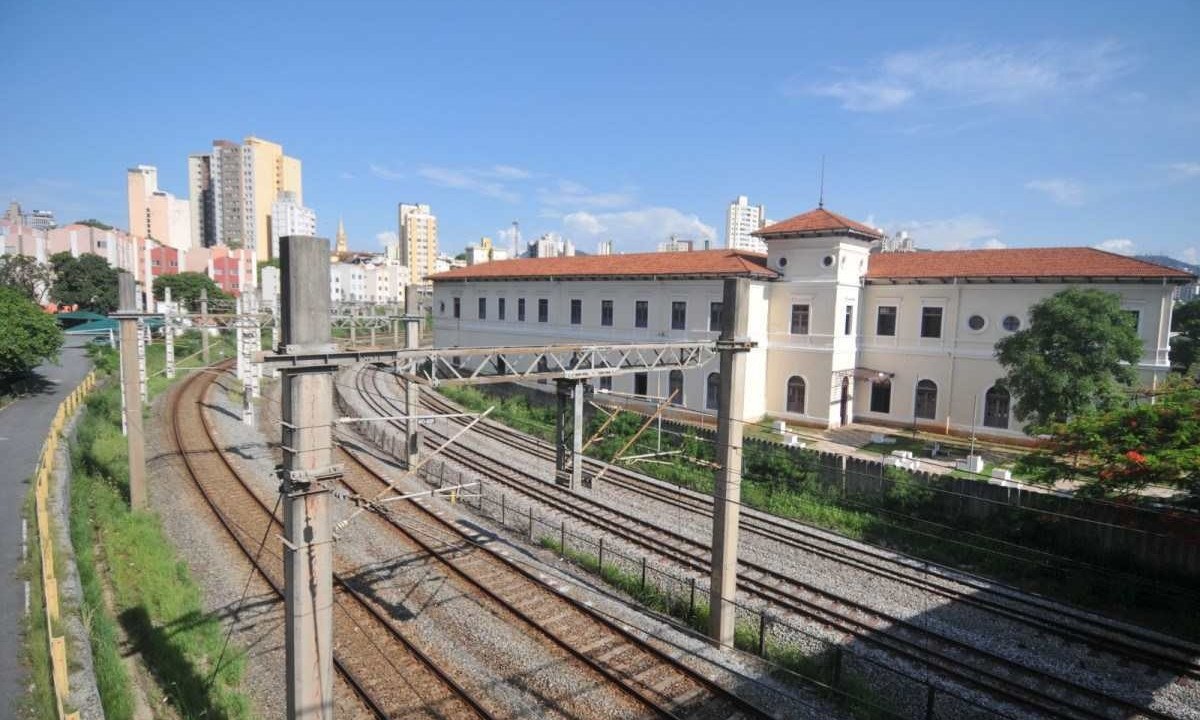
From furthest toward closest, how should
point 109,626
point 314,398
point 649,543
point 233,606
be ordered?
point 649,543, point 233,606, point 109,626, point 314,398

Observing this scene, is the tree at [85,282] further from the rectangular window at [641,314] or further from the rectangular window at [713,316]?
the rectangular window at [713,316]

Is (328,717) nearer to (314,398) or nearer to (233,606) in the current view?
(314,398)

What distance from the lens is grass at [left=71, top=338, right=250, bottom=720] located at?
9000 mm

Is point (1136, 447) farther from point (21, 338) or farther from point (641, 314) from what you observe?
point (21, 338)

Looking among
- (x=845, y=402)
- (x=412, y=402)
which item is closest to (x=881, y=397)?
(x=845, y=402)

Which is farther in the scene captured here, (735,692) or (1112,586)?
(1112,586)

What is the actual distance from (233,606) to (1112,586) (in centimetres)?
1846

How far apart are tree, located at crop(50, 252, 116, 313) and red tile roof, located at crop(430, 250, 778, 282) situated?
46.0 m

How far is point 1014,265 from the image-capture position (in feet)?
90.4

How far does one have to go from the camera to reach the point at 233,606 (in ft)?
38.6

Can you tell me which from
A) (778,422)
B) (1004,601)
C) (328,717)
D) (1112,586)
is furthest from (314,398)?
(778,422)

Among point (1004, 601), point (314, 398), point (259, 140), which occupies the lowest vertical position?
point (1004, 601)

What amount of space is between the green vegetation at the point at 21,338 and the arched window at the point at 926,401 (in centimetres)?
4138

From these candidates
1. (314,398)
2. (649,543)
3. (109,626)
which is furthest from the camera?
(649,543)
